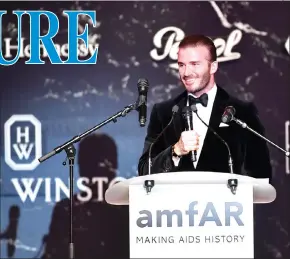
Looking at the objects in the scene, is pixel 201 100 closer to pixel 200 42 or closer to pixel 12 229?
pixel 200 42

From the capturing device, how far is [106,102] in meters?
5.23

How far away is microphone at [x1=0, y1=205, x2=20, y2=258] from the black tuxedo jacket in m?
1.02

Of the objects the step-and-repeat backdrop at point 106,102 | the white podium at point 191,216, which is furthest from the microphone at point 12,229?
the white podium at point 191,216

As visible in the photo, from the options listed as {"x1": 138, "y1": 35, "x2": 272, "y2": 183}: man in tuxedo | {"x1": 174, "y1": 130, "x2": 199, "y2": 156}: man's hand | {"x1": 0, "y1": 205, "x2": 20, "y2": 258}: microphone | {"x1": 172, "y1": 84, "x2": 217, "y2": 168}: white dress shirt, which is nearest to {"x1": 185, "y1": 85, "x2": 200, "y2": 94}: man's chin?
{"x1": 138, "y1": 35, "x2": 272, "y2": 183}: man in tuxedo

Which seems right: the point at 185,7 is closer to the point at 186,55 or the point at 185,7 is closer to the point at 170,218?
the point at 186,55

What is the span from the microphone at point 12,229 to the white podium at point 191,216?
228cm

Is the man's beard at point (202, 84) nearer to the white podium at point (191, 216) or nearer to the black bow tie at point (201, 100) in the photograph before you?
the black bow tie at point (201, 100)

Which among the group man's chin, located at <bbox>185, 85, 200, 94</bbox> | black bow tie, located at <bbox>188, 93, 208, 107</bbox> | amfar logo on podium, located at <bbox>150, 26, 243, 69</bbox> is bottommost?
black bow tie, located at <bbox>188, 93, 208, 107</bbox>

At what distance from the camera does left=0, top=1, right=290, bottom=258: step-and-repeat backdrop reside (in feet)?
17.0

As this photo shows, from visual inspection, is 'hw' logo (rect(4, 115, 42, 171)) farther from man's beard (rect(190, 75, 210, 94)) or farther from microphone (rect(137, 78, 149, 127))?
microphone (rect(137, 78, 149, 127))

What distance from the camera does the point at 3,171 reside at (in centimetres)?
518

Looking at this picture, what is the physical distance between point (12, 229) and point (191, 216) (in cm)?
244

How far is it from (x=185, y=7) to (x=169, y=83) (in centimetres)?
62

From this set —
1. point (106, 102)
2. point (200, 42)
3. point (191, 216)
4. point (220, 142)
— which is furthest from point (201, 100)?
point (191, 216)
